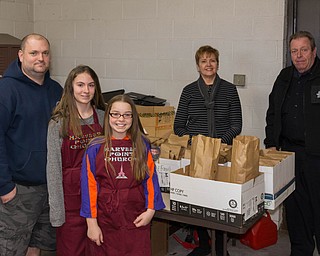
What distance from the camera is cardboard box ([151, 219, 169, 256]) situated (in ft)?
11.1

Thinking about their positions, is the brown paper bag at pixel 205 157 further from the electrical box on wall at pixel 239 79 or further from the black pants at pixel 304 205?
the electrical box on wall at pixel 239 79

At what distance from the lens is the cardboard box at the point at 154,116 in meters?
3.80

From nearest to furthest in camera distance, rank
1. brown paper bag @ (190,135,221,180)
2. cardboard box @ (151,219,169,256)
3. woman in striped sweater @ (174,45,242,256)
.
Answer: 1. brown paper bag @ (190,135,221,180)
2. woman in striped sweater @ (174,45,242,256)
3. cardboard box @ (151,219,169,256)

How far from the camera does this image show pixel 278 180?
8.22 ft

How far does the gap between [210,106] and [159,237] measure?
42.2 inches

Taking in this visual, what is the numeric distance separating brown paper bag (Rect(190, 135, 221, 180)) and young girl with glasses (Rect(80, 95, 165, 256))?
240 mm

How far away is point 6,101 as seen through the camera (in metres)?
2.40

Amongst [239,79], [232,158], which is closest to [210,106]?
[239,79]

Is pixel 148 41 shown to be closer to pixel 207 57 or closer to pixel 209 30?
pixel 209 30

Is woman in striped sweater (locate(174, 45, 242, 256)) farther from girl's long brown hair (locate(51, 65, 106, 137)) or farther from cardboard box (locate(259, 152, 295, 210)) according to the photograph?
girl's long brown hair (locate(51, 65, 106, 137))

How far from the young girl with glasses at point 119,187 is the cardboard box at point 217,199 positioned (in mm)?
136

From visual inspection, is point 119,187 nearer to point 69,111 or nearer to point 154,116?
point 69,111

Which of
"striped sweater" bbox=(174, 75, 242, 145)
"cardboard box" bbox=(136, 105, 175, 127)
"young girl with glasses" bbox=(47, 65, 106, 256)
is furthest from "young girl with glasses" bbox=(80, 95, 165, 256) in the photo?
"cardboard box" bbox=(136, 105, 175, 127)

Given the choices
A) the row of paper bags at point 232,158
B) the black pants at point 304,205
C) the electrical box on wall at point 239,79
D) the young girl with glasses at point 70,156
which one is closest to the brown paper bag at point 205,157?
the row of paper bags at point 232,158
